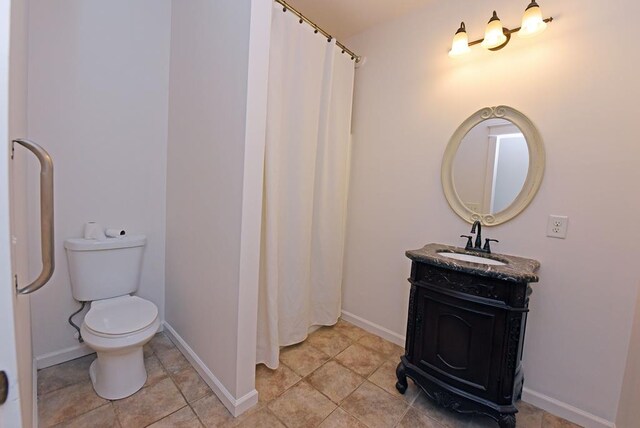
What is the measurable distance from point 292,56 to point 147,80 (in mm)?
1042

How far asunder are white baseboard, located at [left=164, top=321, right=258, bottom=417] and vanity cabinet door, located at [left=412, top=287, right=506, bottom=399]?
95 cm

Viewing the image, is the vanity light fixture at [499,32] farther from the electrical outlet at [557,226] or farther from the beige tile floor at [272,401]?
the beige tile floor at [272,401]

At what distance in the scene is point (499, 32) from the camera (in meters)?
1.53

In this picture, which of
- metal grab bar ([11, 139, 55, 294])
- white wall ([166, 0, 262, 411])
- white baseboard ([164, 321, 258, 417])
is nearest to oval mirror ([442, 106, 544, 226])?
white wall ([166, 0, 262, 411])

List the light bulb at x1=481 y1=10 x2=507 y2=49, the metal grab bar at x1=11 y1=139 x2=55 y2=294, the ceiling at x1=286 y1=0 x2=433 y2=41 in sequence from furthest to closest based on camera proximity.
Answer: the ceiling at x1=286 y1=0 x2=433 y2=41 < the light bulb at x1=481 y1=10 x2=507 y2=49 < the metal grab bar at x1=11 y1=139 x2=55 y2=294

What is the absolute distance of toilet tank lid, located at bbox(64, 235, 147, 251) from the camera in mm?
1659

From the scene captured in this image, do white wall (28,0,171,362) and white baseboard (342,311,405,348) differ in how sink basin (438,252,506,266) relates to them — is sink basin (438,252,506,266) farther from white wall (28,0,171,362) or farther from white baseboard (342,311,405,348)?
white wall (28,0,171,362)

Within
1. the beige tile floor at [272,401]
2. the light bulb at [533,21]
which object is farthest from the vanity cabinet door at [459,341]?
the light bulb at [533,21]

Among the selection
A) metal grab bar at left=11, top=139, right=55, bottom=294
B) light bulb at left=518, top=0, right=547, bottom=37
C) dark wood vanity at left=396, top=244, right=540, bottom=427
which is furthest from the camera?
light bulb at left=518, top=0, right=547, bottom=37

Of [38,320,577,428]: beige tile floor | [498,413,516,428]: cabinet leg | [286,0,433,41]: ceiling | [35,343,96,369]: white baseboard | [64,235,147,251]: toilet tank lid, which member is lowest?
[38,320,577,428]: beige tile floor

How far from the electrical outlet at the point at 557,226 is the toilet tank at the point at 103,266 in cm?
252

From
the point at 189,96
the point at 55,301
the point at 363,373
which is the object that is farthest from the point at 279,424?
the point at 189,96

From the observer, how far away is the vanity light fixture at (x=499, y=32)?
142 cm

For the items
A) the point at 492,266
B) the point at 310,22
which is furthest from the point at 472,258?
the point at 310,22
